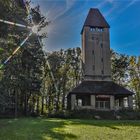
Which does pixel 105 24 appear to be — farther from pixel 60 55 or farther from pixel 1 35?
pixel 1 35

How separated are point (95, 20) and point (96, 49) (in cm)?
506

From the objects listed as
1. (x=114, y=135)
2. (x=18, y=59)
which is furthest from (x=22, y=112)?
(x=114, y=135)

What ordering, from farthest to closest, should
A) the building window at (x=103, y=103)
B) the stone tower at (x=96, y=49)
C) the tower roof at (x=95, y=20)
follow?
the tower roof at (x=95, y=20), the stone tower at (x=96, y=49), the building window at (x=103, y=103)

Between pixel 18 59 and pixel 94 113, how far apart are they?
12.8 m

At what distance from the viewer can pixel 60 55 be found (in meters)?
52.8

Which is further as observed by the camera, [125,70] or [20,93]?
[125,70]

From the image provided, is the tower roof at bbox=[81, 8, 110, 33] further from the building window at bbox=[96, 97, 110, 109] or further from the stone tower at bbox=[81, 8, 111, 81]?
the building window at bbox=[96, 97, 110, 109]

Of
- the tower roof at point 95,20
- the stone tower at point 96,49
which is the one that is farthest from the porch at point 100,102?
the tower roof at point 95,20

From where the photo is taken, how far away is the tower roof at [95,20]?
1705 inches

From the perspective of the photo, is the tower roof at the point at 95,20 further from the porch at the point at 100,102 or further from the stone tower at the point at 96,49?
the porch at the point at 100,102

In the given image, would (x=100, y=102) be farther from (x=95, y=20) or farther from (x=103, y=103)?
(x=95, y=20)

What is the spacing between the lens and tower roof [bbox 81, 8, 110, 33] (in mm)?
43312

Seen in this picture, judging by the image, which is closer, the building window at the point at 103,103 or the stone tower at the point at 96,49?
the building window at the point at 103,103

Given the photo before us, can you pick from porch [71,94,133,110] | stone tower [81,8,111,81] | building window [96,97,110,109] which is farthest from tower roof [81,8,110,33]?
building window [96,97,110,109]
